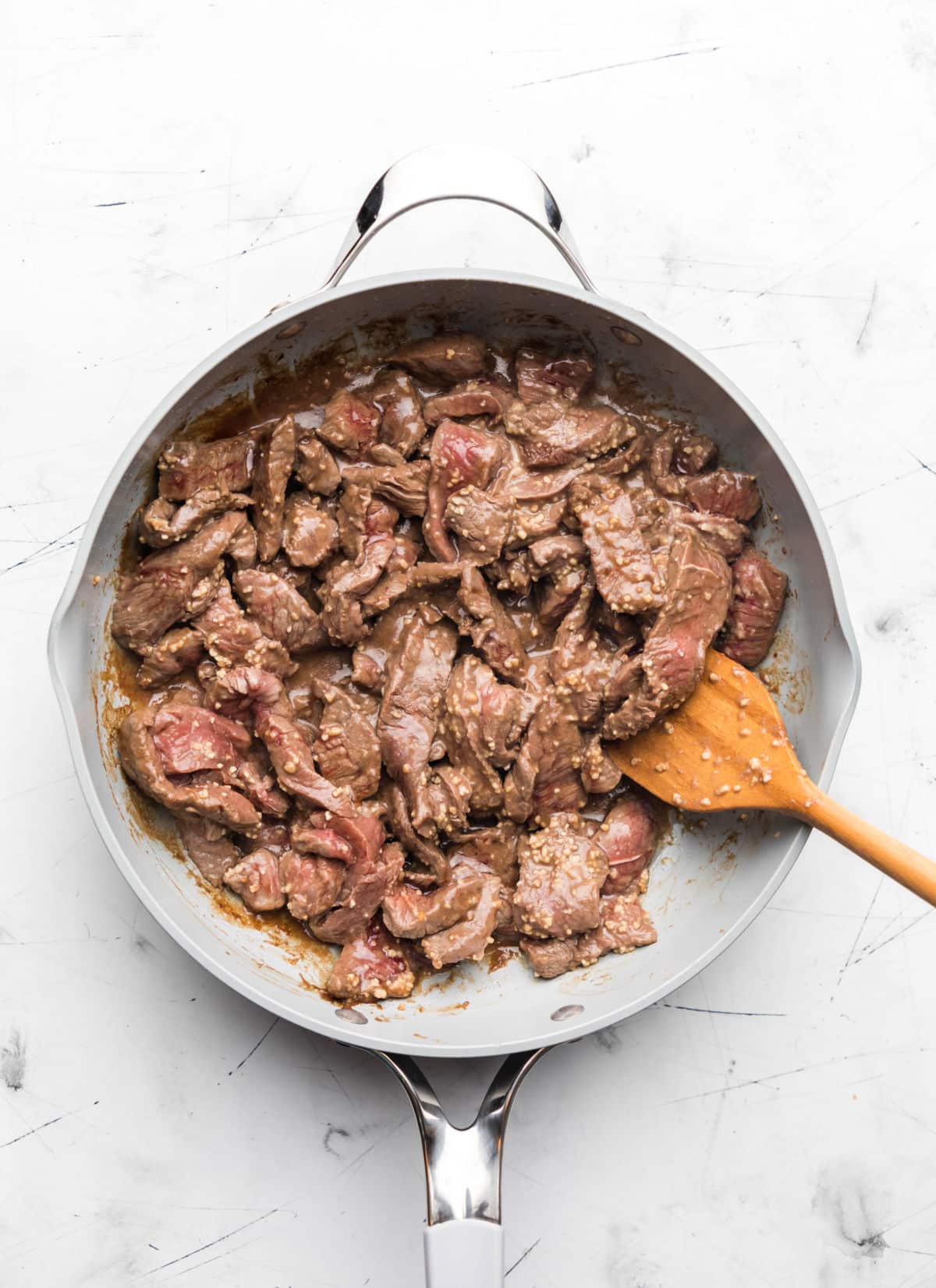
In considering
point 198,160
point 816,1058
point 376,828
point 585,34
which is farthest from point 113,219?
point 816,1058

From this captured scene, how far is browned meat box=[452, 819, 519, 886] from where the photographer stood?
3.33 metres

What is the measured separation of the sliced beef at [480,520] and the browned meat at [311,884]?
101 centimetres

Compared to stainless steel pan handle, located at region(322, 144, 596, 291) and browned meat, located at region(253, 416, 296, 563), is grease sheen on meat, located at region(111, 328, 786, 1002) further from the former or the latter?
stainless steel pan handle, located at region(322, 144, 596, 291)

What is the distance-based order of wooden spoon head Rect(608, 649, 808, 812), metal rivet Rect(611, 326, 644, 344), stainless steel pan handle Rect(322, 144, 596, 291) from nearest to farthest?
stainless steel pan handle Rect(322, 144, 596, 291) < wooden spoon head Rect(608, 649, 808, 812) < metal rivet Rect(611, 326, 644, 344)

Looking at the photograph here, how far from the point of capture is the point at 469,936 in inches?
124

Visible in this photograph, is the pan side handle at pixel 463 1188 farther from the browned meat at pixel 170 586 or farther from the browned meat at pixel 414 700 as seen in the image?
the browned meat at pixel 170 586

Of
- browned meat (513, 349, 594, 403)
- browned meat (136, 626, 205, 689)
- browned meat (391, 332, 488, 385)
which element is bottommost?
browned meat (136, 626, 205, 689)

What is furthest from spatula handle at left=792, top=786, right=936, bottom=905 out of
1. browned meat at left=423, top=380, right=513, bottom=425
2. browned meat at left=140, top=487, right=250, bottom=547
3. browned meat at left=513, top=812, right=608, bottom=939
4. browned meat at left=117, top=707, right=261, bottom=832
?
browned meat at left=140, top=487, right=250, bottom=547

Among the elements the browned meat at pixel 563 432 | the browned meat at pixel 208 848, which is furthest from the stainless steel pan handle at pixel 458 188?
the browned meat at pixel 208 848

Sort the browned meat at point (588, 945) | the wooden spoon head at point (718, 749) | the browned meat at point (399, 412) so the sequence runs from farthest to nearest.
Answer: the browned meat at point (399, 412), the browned meat at point (588, 945), the wooden spoon head at point (718, 749)

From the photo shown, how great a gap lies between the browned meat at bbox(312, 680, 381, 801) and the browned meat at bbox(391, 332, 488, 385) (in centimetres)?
104

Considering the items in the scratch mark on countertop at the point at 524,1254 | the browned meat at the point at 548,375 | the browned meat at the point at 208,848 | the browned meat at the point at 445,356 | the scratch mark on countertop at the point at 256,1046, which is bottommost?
the scratch mark on countertop at the point at 524,1254

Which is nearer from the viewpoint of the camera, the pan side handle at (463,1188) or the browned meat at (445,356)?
the pan side handle at (463,1188)

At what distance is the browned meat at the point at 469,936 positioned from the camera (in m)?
3.14
